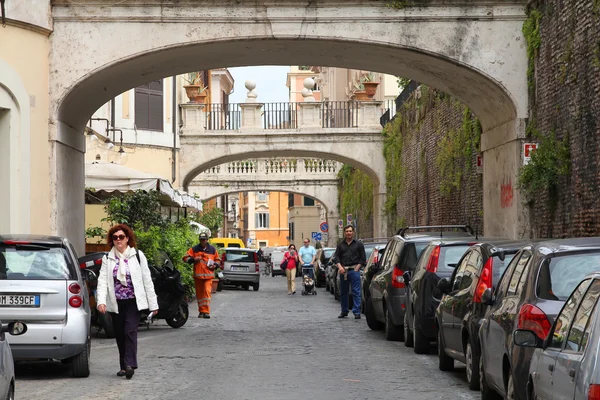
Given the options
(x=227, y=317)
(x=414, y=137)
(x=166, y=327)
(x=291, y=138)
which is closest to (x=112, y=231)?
(x=166, y=327)

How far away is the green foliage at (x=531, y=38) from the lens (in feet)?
68.4

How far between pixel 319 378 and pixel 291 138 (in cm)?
3365

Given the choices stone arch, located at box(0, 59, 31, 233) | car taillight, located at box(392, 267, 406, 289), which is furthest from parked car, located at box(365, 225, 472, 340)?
stone arch, located at box(0, 59, 31, 233)

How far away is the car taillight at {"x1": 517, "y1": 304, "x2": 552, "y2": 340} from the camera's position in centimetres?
841

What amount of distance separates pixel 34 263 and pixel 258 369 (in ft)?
9.35

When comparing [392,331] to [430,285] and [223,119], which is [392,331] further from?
[223,119]

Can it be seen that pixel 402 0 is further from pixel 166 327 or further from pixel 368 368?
pixel 368 368

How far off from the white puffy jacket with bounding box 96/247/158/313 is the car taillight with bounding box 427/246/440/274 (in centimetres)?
383

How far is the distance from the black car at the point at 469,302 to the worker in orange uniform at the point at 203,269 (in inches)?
429

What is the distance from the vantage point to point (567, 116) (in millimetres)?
19250

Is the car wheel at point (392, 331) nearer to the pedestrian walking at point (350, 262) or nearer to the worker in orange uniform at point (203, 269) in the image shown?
the pedestrian walking at point (350, 262)

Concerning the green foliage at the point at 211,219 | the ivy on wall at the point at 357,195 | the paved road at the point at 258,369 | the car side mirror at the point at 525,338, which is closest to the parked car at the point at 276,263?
the ivy on wall at the point at 357,195

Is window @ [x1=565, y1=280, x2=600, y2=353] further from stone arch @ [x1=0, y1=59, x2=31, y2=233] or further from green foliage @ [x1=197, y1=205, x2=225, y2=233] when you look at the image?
green foliage @ [x1=197, y1=205, x2=225, y2=233]

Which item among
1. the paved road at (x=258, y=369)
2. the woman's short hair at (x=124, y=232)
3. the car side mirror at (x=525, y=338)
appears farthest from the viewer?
the woman's short hair at (x=124, y=232)
